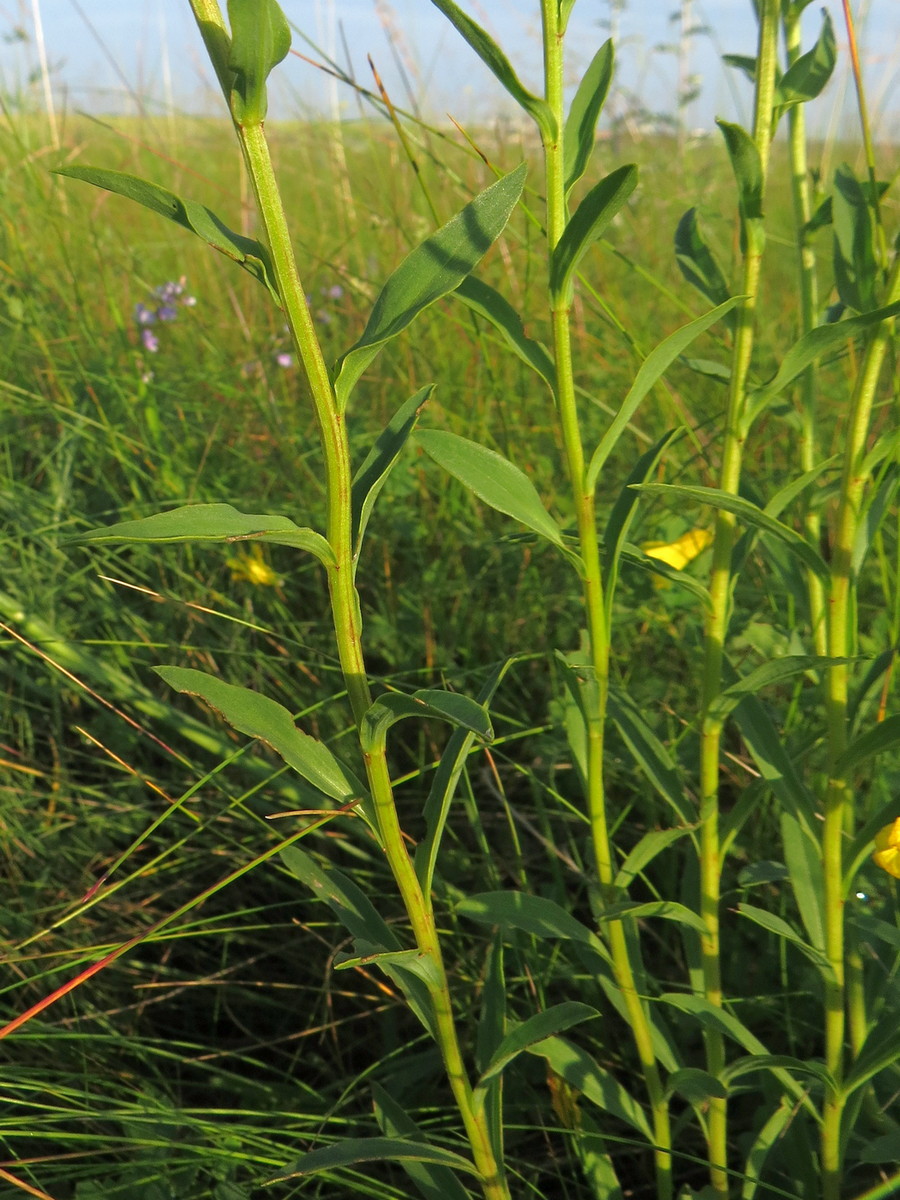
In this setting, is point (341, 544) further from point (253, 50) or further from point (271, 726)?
point (253, 50)

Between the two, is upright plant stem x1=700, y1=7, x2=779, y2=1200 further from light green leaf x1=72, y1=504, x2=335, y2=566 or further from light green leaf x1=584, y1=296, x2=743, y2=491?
light green leaf x1=72, y1=504, x2=335, y2=566

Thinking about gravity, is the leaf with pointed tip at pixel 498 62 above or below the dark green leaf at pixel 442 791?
above

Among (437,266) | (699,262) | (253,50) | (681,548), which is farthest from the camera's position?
(681,548)

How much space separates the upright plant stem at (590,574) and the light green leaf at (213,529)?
176mm

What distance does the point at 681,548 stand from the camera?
4.02 ft

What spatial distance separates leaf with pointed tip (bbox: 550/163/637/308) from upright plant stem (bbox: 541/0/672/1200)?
0.02 metres

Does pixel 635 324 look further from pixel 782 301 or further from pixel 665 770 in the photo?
pixel 665 770

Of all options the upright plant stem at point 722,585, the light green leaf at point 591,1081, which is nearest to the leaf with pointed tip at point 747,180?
the upright plant stem at point 722,585

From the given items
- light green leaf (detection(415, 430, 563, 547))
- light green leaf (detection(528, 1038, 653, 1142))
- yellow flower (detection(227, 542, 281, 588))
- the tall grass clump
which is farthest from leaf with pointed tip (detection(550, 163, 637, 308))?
yellow flower (detection(227, 542, 281, 588))

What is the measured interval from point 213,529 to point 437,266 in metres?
0.19

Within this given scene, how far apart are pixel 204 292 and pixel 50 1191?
200 centimetres

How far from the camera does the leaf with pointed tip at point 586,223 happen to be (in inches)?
22.5

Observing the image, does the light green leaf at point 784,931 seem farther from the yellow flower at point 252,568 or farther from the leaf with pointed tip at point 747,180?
the yellow flower at point 252,568

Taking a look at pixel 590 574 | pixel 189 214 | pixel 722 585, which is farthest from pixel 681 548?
pixel 189 214
